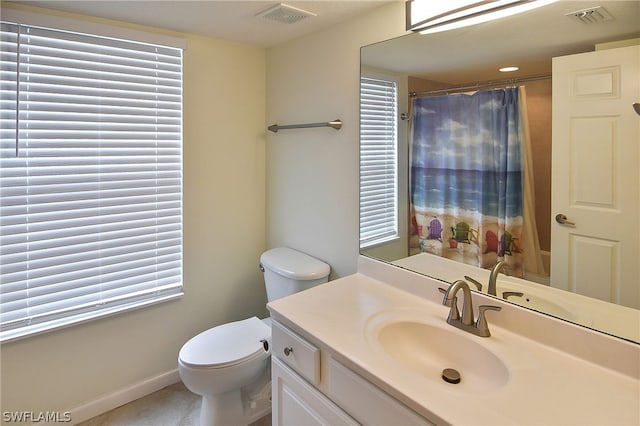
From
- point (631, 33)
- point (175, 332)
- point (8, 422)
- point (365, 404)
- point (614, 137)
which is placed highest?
point (631, 33)

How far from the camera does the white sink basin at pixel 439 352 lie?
1085mm

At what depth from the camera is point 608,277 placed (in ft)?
3.46

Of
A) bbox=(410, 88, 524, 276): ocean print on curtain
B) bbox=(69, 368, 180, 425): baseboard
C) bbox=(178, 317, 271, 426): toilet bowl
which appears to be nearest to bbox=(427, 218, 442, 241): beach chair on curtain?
bbox=(410, 88, 524, 276): ocean print on curtain

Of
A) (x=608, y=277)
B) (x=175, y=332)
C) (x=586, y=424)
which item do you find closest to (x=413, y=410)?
(x=586, y=424)

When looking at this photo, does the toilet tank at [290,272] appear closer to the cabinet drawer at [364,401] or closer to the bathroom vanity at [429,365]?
the bathroom vanity at [429,365]

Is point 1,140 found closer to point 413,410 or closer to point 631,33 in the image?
point 413,410

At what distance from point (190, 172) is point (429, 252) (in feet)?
4.90

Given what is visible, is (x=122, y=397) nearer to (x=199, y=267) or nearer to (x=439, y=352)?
(x=199, y=267)

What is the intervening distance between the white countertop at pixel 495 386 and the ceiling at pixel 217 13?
1358mm

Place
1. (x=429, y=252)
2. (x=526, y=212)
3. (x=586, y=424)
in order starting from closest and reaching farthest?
(x=586, y=424)
(x=526, y=212)
(x=429, y=252)

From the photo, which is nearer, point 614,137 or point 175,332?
point 614,137

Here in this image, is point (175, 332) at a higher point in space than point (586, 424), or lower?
lower

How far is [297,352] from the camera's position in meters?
1.26

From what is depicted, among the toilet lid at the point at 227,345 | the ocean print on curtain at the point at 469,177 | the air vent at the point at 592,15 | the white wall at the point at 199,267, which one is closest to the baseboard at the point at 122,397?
the white wall at the point at 199,267
